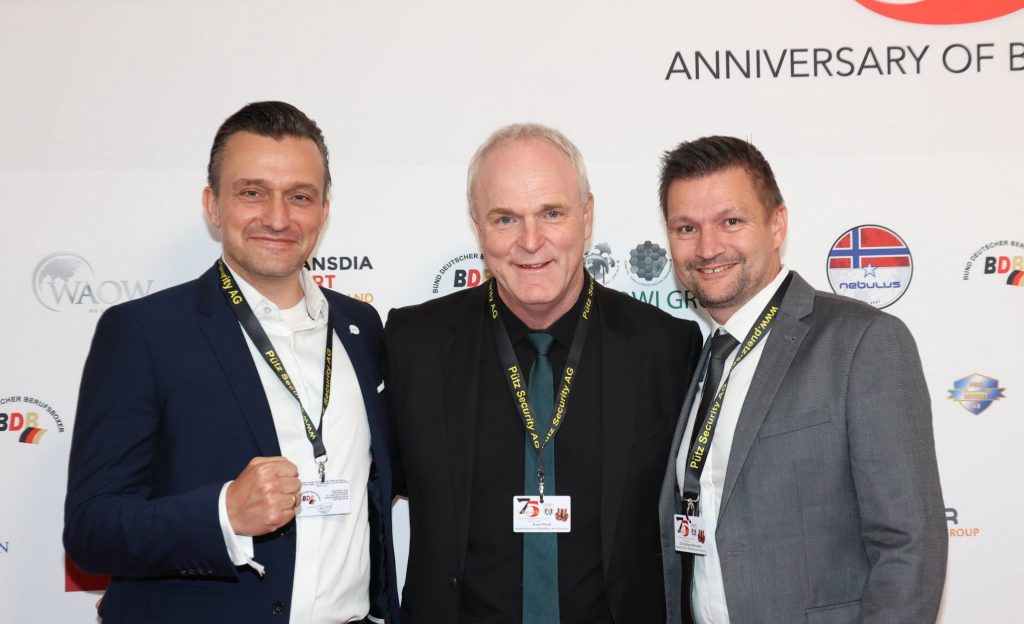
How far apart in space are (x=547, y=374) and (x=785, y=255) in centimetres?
155

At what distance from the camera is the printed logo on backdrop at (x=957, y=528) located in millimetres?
3738

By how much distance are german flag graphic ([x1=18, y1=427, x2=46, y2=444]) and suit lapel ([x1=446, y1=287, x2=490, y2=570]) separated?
2.10m

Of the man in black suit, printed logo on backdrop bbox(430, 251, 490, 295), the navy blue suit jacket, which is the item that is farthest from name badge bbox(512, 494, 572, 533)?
printed logo on backdrop bbox(430, 251, 490, 295)

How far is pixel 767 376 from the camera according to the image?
253 centimetres

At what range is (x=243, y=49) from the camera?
12.6ft

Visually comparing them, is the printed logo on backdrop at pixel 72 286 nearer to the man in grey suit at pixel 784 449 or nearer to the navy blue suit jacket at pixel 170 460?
the navy blue suit jacket at pixel 170 460

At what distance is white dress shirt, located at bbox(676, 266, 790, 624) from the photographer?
2.57 metres

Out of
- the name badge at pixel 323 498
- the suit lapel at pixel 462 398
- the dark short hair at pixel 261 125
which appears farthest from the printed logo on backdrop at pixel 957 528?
the dark short hair at pixel 261 125

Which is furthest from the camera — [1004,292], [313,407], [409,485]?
[1004,292]

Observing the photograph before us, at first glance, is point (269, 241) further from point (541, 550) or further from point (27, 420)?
point (27, 420)

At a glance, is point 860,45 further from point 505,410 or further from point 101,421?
point 101,421

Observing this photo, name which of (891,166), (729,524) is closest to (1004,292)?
(891,166)

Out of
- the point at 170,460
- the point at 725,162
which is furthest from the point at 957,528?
the point at 170,460

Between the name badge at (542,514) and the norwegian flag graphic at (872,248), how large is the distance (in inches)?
76.5
